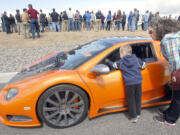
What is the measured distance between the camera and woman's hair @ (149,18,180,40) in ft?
7.30

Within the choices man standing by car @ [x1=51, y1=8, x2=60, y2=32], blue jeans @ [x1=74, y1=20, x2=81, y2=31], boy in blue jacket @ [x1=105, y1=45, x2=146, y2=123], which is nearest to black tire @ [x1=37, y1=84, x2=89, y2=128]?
boy in blue jacket @ [x1=105, y1=45, x2=146, y2=123]

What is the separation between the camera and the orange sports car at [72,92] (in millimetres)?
2178

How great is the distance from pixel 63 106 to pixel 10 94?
817mm

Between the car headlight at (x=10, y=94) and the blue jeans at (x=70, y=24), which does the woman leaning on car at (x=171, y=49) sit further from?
the blue jeans at (x=70, y=24)

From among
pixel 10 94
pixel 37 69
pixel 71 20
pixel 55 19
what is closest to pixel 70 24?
pixel 71 20

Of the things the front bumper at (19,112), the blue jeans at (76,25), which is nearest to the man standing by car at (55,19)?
the blue jeans at (76,25)

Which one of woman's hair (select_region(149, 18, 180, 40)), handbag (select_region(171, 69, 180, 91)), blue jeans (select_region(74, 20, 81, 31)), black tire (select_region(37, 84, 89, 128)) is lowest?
black tire (select_region(37, 84, 89, 128))

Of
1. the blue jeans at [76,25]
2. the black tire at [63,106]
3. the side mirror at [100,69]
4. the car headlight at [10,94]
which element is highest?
the blue jeans at [76,25]

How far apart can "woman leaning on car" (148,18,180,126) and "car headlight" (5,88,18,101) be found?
226cm

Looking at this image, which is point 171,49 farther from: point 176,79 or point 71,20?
point 71,20

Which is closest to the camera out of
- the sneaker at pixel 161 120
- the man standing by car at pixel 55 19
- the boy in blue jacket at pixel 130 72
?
the boy in blue jacket at pixel 130 72

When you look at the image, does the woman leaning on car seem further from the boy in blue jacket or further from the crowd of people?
the crowd of people

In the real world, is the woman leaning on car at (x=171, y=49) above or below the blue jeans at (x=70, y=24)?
below

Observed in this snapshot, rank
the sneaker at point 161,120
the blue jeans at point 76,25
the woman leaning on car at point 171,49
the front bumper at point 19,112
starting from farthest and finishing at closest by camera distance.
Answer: the blue jeans at point 76,25 < the sneaker at point 161,120 < the front bumper at point 19,112 < the woman leaning on car at point 171,49
